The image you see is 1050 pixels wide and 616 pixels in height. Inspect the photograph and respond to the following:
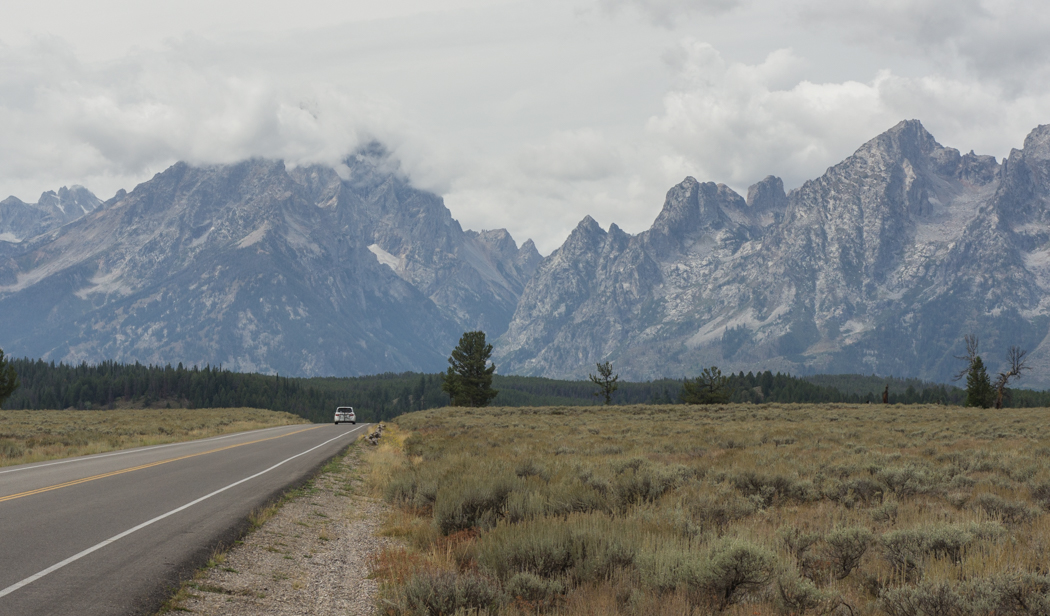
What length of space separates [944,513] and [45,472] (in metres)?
21.6

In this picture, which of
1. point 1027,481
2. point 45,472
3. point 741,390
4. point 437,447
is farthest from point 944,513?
point 741,390

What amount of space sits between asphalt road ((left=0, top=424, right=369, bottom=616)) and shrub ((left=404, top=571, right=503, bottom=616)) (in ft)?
9.88

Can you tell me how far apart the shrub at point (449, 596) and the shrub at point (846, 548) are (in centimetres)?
421

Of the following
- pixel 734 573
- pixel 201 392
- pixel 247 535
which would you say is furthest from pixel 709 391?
pixel 201 392

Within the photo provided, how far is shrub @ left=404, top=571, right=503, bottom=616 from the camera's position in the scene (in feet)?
20.0

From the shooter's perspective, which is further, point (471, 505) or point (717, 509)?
point (471, 505)

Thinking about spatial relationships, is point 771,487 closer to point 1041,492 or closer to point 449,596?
point 1041,492

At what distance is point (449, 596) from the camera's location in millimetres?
6246

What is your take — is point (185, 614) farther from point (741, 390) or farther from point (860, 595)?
point (741, 390)

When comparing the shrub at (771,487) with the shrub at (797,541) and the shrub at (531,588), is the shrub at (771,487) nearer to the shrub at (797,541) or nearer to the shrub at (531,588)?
the shrub at (797,541)

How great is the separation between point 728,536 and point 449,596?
341 cm

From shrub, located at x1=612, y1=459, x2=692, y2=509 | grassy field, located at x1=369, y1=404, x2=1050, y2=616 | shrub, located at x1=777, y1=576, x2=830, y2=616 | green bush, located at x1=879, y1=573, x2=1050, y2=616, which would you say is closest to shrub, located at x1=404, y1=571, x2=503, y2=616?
grassy field, located at x1=369, y1=404, x2=1050, y2=616

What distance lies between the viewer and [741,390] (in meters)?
152

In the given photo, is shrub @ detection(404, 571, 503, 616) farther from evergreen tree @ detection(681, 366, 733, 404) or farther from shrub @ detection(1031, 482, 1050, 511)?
evergreen tree @ detection(681, 366, 733, 404)
